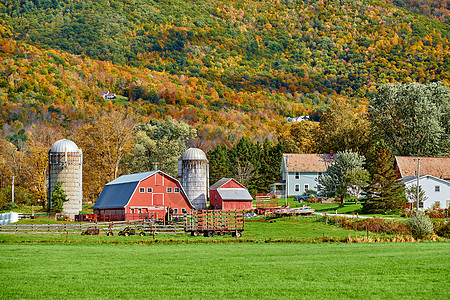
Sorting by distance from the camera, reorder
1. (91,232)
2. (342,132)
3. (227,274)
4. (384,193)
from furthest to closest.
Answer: (342,132), (384,193), (91,232), (227,274)

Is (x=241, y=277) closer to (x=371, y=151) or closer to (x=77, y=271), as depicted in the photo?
(x=77, y=271)

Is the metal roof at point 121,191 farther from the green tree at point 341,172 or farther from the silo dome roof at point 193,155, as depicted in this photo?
the green tree at point 341,172

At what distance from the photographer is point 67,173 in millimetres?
79438

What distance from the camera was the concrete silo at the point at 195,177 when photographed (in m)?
86.1

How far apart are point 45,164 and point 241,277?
75.2m

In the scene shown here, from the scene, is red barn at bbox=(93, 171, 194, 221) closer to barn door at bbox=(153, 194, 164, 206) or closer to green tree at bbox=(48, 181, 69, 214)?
barn door at bbox=(153, 194, 164, 206)

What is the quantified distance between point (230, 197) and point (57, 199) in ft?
77.9

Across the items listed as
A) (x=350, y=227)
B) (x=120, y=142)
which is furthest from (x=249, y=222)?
(x=120, y=142)

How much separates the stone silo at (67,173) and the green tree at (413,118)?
167 feet

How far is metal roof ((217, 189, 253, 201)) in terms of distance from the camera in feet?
282

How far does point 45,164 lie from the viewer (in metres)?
93.3

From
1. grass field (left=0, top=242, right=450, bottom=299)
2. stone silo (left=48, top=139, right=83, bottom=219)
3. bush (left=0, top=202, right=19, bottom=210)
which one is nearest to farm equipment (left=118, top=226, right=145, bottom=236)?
grass field (left=0, top=242, right=450, bottom=299)

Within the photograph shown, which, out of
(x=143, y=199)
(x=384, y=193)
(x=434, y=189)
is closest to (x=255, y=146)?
(x=434, y=189)

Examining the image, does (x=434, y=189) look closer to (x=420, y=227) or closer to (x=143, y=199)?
(x=420, y=227)
